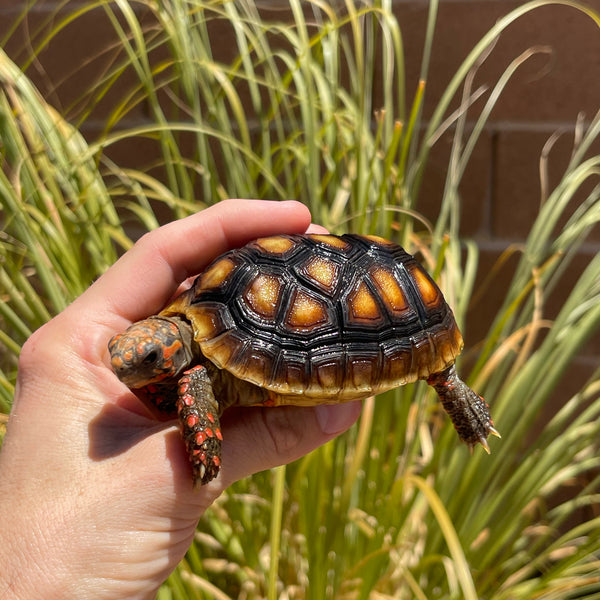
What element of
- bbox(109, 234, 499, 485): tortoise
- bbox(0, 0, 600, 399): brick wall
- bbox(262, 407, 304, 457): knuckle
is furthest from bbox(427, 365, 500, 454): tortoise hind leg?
bbox(0, 0, 600, 399): brick wall

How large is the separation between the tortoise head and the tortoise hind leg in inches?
10.2

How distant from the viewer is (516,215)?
4.02ft

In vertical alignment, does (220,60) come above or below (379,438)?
above

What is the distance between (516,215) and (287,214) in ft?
2.30

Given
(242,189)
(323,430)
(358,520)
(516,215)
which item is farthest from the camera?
(516,215)

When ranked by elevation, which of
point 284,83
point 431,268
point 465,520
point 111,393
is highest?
point 284,83

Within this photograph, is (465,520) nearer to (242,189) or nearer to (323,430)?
(323,430)

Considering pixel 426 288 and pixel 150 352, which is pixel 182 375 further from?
pixel 426 288

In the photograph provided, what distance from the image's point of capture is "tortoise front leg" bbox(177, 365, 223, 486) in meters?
0.50

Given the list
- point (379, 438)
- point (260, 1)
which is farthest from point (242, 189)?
point (260, 1)

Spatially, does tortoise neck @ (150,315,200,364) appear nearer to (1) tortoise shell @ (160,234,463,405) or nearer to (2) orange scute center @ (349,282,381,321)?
(1) tortoise shell @ (160,234,463,405)

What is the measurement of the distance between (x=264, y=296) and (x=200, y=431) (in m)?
0.14

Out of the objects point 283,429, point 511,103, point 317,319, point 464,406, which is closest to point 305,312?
point 317,319

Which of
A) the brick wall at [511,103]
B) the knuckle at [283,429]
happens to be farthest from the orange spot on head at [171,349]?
the brick wall at [511,103]
